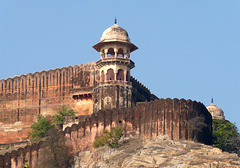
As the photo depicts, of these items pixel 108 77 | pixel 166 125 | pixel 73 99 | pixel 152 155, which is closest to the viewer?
pixel 152 155

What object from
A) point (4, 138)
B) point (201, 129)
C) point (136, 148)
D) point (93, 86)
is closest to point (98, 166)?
point (136, 148)

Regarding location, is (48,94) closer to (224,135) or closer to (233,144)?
(224,135)

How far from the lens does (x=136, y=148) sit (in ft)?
185

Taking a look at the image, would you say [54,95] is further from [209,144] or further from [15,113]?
[209,144]

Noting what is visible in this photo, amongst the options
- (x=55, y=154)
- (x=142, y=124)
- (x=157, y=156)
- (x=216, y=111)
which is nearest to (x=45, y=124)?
(x=55, y=154)

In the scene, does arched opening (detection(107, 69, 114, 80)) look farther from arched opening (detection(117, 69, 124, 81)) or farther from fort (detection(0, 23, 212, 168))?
arched opening (detection(117, 69, 124, 81))

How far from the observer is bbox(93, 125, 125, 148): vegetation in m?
58.0

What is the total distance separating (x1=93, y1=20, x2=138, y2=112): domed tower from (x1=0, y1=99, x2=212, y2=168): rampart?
4400 mm

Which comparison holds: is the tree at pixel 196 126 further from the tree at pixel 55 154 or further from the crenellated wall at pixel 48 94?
the tree at pixel 55 154

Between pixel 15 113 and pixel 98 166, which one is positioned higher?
pixel 15 113

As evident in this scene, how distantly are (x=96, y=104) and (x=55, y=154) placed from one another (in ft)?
29.0

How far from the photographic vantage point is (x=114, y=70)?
2596 inches

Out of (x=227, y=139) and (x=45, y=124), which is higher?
(x=45, y=124)

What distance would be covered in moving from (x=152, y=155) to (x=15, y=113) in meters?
23.2
